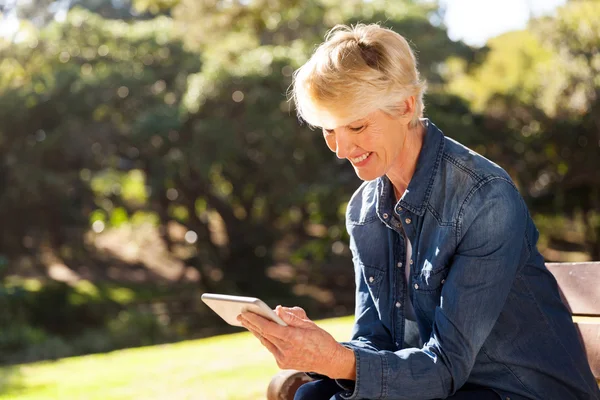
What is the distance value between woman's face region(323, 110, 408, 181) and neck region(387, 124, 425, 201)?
2 cm

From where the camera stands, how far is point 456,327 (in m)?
1.92

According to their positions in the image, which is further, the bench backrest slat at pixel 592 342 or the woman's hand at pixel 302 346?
the bench backrest slat at pixel 592 342

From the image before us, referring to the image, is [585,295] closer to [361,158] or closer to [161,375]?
[361,158]

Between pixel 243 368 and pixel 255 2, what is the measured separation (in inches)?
481

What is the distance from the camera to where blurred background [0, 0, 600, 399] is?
1622cm

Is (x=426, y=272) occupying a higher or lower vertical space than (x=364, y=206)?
lower

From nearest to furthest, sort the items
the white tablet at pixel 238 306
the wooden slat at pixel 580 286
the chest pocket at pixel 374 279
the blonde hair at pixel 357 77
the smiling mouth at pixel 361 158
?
1. the white tablet at pixel 238 306
2. the blonde hair at pixel 357 77
3. the smiling mouth at pixel 361 158
4. the chest pocket at pixel 374 279
5. the wooden slat at pixel 580 286

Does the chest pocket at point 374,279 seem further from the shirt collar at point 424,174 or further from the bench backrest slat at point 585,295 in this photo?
the bench backrest slat at point 585,295

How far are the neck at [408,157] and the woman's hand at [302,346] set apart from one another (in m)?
0.53

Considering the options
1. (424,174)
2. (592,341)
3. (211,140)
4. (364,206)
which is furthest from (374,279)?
(211,140)

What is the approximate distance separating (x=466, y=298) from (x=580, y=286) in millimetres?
686

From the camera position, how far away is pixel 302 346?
74.4 inches

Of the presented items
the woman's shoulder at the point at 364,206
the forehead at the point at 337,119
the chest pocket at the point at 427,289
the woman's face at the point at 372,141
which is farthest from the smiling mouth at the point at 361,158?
the chest pocket at the point at 427,289

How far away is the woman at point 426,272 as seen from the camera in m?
1.92
